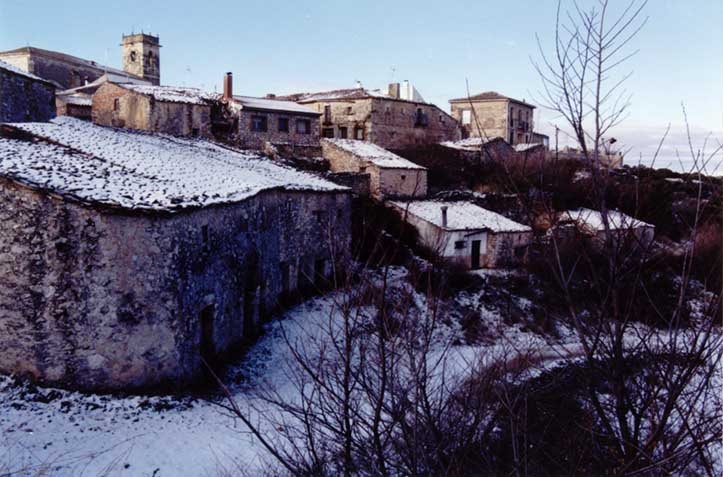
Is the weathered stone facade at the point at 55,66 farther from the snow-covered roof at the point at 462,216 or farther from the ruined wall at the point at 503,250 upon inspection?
the ruined wall at the point at 503,250

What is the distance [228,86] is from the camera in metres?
32.0

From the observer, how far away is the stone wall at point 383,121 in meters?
36.9

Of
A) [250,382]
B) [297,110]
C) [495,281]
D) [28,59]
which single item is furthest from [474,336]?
[28,59]

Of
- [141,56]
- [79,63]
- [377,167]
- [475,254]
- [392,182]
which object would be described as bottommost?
[475,254]

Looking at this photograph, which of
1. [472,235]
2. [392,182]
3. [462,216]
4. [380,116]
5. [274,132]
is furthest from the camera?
[380,116]

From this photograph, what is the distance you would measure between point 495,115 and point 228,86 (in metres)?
22.9

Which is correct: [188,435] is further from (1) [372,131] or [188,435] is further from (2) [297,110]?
(1) [372,131]

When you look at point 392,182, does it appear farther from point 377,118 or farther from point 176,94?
point 176,94

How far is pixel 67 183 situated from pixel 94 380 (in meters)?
3.95

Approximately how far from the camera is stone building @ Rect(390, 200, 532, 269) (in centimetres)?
2364

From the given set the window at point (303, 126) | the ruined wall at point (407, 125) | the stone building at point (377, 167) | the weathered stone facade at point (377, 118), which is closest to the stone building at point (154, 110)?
the window at point (303, 126)

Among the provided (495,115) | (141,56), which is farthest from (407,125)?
(141,56)

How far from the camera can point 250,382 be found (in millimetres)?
12578

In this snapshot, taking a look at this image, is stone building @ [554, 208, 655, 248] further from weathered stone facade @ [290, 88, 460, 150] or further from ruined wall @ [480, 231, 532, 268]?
weathered stone facade @ [290, 88, 460, 150]
